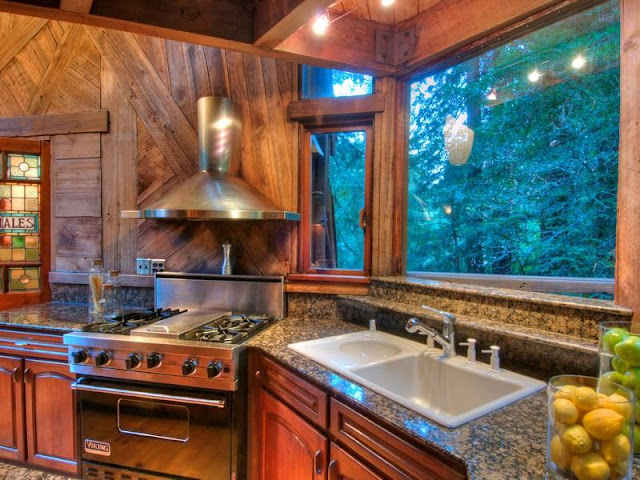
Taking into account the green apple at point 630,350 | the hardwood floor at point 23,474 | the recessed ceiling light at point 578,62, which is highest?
the recessed ceiling light at point 578,62

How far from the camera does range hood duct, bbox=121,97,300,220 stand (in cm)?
197

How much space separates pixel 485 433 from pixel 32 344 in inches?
93.9

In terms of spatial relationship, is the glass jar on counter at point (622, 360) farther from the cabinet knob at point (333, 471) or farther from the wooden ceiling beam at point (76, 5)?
the wooden ceiling beam at point (76, 5)

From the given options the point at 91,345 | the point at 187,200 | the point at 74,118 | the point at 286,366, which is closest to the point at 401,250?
the point at 286,366

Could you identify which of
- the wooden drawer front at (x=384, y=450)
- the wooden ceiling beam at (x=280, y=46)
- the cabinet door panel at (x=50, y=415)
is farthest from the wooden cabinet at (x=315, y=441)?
the wooden ceiling beam at (x=280, y=46)

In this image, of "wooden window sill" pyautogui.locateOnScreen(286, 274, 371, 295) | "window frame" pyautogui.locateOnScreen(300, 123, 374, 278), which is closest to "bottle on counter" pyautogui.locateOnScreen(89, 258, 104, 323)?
"wooden window sill" pyautogui.locateOnScreen(286, 274, 371, 295)

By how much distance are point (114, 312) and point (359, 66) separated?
215 cm

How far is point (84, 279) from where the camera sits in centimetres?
265

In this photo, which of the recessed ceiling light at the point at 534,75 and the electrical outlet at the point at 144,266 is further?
the electrical outlet at the point at 144,266

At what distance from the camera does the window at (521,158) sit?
1.72 metres

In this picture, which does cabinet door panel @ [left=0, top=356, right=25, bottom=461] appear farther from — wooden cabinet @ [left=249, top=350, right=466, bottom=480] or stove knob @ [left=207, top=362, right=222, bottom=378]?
wooden cabinet @ [left=249, top=350, right=466, bottom=480]

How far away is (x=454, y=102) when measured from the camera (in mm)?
2100

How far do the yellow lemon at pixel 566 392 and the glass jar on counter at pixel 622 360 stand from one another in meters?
0.18

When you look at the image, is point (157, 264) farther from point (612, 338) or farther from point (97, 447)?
point (612, 338)
